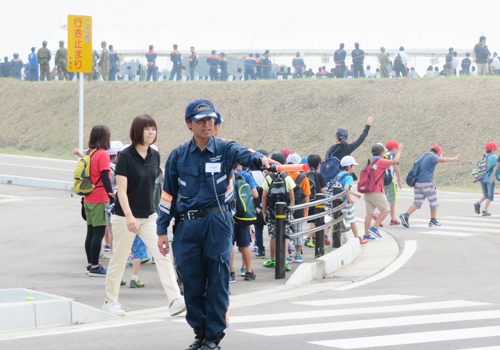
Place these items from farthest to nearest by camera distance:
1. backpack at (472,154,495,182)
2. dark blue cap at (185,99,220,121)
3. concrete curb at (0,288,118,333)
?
backpack at (472,154,495,182)
concrete curb at (0,288,118,333)
dark blue cap at (185,99,220,121)

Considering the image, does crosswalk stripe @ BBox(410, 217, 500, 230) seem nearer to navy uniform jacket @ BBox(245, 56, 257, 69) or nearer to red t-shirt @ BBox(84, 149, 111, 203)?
red t-shirt @ BBox(84, 149, 111, 203)

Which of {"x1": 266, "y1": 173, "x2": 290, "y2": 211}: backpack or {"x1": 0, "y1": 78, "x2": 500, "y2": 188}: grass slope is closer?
{"x1": 266, "y1": 173, "x2": 290, "y2": 211}: backpack

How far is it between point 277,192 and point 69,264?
3.08m

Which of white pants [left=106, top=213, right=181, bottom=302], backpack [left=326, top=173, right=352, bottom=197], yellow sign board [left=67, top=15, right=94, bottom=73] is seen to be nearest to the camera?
white pants [left=106, top=213, right=181, bottom=302]

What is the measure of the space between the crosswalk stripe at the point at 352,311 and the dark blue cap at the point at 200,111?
2372 mm

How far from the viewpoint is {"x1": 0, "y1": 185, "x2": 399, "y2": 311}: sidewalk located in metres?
9.76

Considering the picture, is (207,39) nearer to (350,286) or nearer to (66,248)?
(66,248)

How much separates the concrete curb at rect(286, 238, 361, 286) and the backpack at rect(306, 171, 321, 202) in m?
0.89

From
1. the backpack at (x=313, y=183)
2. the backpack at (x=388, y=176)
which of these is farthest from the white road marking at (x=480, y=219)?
the backpack at (x=313, y=183)

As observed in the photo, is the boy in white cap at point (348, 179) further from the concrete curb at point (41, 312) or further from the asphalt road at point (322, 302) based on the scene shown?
the concrete curb at point (41, 312)

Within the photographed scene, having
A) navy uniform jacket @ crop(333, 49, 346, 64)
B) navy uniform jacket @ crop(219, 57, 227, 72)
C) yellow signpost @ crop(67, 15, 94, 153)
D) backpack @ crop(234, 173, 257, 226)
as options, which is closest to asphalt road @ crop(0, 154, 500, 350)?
backpack @ crop(234, 173, 257, 226)

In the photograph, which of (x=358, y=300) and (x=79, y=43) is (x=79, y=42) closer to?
(x=79, y=43)

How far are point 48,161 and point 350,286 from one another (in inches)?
1125

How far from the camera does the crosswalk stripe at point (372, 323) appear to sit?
293 inches
